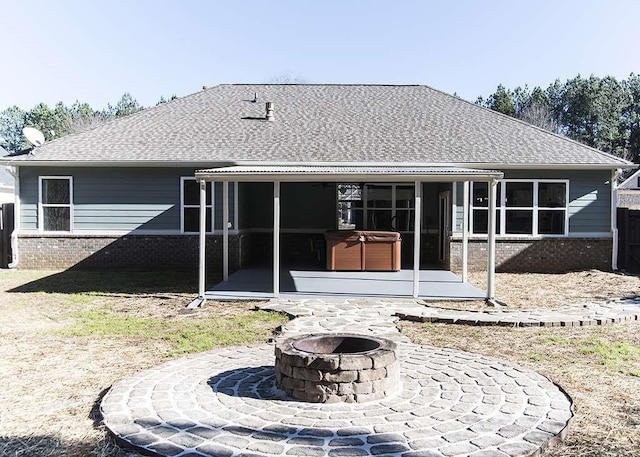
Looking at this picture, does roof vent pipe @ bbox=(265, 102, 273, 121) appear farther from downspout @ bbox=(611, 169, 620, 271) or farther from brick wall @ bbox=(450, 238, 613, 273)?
downspout @ bbox=(611, 169, 620, 271)

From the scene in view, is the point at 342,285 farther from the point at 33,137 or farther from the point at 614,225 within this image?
the point at 33,137

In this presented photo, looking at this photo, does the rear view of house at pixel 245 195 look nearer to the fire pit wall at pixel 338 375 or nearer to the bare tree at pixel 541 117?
the fire pit wall at pixel 338 375

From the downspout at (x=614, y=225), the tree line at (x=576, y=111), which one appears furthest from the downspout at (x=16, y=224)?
the tree line at (x=576, y=111)

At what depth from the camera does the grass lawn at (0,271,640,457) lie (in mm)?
4320

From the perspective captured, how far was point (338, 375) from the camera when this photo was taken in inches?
189

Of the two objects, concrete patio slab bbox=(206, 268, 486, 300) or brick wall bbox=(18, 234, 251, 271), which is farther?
brick wall bbox=(18, 234, 251, 271)

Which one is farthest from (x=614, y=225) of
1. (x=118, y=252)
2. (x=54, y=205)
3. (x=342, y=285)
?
(x=54, y=205)

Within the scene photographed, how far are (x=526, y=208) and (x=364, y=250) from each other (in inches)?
186

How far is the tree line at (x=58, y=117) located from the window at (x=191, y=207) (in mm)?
44599

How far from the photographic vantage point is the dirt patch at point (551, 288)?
10358 mm

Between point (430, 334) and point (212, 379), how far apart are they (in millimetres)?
3577

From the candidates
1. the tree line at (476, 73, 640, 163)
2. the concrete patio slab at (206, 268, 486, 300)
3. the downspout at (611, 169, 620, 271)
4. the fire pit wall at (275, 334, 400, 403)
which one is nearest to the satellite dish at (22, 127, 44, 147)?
the concrete patio slab at (206, 268, 486, 300)

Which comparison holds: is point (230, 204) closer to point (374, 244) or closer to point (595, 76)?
point (374, 244)

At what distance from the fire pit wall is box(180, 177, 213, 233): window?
1039 centimetres
